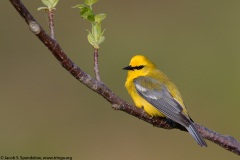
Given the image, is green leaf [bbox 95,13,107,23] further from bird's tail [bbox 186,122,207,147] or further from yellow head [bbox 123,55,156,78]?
yellow head [bbox 123,55,156,78]

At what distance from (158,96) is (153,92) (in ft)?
0.24

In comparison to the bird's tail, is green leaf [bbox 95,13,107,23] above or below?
above

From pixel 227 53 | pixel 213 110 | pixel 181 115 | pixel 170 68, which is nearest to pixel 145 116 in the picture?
pixel 181 115

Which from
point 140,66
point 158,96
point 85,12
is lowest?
point 85,12

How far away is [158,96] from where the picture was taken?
16.5 feet

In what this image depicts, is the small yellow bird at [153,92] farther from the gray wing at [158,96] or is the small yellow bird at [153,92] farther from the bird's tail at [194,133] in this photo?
the bird's tail at [194,133]

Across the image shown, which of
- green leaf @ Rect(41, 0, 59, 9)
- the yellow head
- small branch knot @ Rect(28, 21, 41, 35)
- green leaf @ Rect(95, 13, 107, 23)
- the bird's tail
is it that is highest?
the yellow head

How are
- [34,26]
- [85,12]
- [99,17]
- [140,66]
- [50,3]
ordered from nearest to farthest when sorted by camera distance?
[34,26] < [50,3] < [85,12] < [99,17] < [140,66]

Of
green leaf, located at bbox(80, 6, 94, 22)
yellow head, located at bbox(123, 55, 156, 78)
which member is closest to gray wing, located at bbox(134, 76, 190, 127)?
yellow head, located at bbox(123, 55, 156, 78)

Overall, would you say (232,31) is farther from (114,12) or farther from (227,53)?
(114,12)

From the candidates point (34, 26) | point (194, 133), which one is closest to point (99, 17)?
point (34, 26)

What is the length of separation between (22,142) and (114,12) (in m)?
4.64

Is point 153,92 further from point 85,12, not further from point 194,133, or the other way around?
point 85,12

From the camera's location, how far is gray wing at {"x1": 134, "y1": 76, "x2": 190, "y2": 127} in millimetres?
4700
